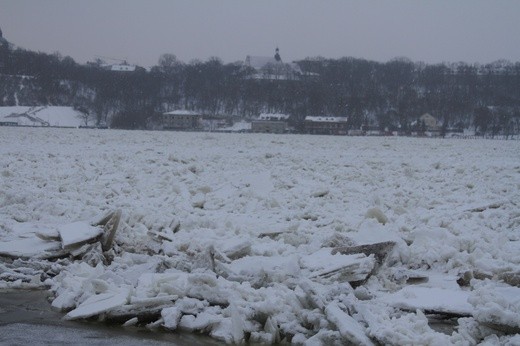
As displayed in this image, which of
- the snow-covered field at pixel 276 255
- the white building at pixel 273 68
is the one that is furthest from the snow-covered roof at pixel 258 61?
the snow-covered field at pixel 276 255

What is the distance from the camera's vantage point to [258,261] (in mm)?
5602

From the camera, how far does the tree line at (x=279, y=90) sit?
298 ft

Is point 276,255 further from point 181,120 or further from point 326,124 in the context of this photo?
point 181,120

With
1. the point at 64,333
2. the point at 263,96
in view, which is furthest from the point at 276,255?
the point at 263,96

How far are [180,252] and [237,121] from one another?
83.3 meters

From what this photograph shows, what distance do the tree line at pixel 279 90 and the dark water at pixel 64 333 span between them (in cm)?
7392

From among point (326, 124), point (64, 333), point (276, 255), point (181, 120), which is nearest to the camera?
point (64, 333)

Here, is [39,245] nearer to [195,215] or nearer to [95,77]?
[195,215]

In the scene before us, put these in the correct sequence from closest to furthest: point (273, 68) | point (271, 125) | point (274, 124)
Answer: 1. point (271, 125)
2. point (274, 124)
3. point (273, 68)

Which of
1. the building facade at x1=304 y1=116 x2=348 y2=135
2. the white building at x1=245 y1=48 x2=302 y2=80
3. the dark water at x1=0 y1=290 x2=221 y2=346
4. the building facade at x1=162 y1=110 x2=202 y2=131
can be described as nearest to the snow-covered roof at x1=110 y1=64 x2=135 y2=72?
the white building at x1=245 y1=48 x2=302 y2=80

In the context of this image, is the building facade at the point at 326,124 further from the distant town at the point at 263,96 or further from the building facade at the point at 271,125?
the building facade at the point at 271,125

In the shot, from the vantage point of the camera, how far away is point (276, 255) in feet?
20.1

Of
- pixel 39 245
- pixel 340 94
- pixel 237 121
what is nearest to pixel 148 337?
pixel 39 245

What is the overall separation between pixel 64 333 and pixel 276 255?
99.4 inches
